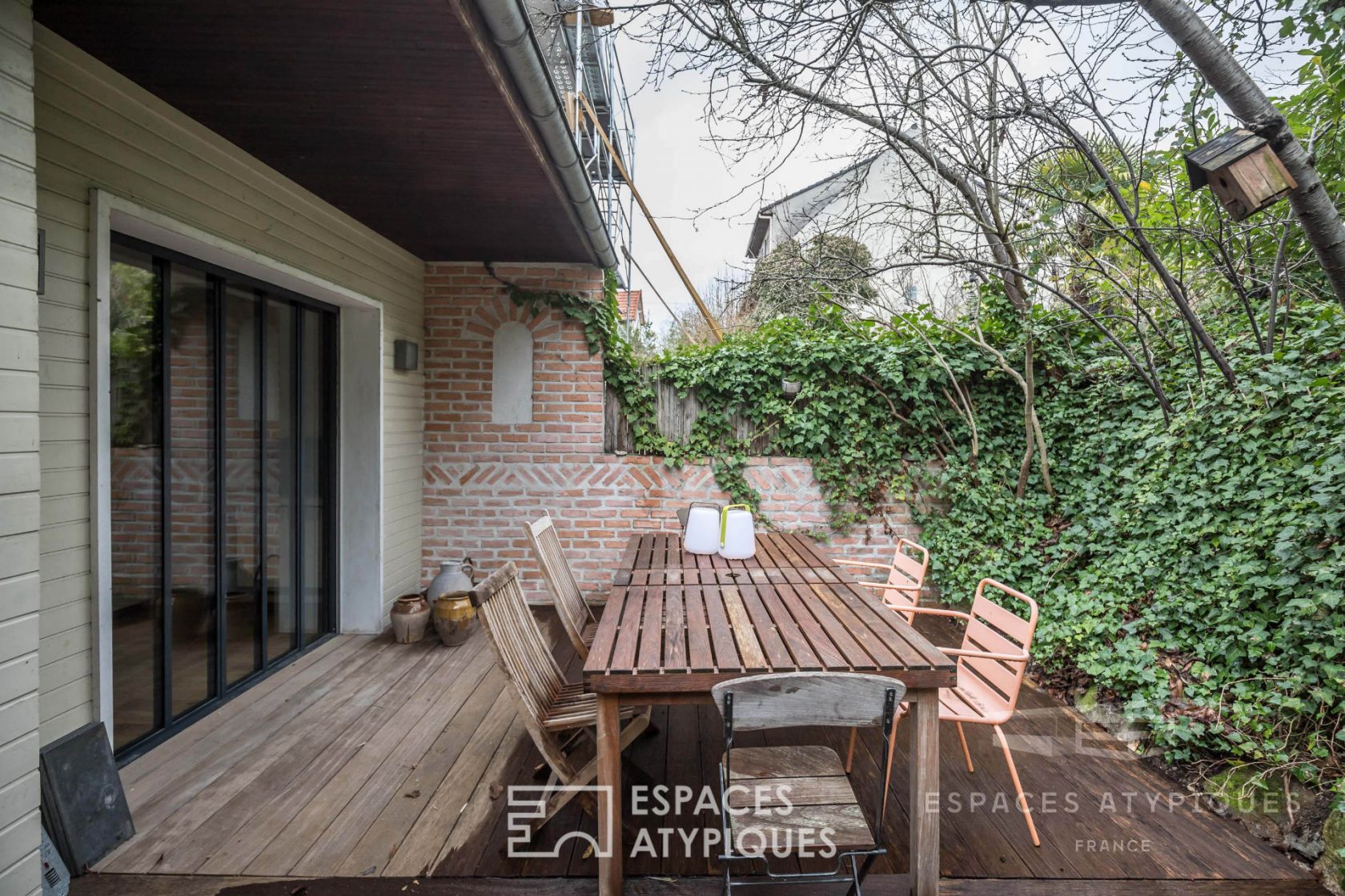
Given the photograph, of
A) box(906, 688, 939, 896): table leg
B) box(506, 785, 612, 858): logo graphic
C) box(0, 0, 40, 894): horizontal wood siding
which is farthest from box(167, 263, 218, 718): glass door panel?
box(906, 688, 939, 896): table leg

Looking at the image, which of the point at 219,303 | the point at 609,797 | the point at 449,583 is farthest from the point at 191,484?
the point at 609,797

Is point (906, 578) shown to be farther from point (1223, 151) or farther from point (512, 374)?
point (512, 374)

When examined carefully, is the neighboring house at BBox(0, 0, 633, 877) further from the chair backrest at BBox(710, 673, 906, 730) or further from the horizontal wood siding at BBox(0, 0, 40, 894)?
the chair backrest at BBox(710, 673, 906, 730)

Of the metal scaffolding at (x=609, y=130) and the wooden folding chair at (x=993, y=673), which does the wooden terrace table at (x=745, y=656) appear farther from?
the metal scaffolding at (x=609, y=130)

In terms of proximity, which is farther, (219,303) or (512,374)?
(512,374)

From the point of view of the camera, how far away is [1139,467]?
3463 mm

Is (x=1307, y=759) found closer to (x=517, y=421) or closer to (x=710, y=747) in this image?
(x=710, y=747)

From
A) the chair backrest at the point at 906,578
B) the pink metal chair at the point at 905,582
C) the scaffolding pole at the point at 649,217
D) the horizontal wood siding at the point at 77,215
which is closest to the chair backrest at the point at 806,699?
the pink metal chair at the point at 905,582

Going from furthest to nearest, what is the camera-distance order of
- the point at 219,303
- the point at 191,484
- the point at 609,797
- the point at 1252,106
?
the point at 219,303 < the point at 191,484 < the point at 1252,106 < the point at 609,797

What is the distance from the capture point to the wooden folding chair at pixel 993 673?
198 cm

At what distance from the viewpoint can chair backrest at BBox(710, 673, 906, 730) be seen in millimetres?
1425

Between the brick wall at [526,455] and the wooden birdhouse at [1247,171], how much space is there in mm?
3299

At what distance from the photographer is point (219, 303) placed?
9.54 feet

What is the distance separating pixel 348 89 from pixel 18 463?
5.11 ft
